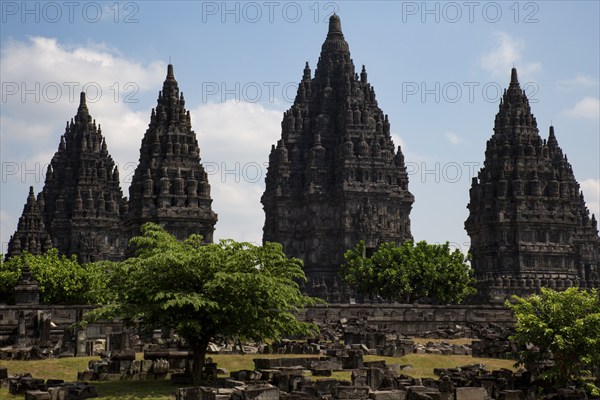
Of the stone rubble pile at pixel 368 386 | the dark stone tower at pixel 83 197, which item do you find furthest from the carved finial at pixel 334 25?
the stone rubble pile at pixel 368 386

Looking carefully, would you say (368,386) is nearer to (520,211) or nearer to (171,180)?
(171,180)

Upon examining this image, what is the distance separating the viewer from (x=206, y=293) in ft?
123

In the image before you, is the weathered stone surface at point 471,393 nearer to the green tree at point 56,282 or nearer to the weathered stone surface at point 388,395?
the weathered stone surface at point 388,395

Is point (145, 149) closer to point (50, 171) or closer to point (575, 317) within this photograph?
point (50, 171)

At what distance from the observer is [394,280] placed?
83.8m

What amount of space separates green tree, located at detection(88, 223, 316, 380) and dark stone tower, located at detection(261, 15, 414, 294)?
61.8m

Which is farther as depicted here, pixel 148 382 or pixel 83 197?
pixel 83 197

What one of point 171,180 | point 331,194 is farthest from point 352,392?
point 331,194

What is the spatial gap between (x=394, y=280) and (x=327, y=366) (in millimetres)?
40251

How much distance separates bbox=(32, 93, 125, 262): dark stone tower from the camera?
113562 millimetres

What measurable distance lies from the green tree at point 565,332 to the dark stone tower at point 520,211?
57.8 metres

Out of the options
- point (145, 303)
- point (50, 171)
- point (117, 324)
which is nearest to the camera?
point (145, 303)

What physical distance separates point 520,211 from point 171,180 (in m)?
37.0

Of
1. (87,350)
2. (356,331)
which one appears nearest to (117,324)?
(87,350)
